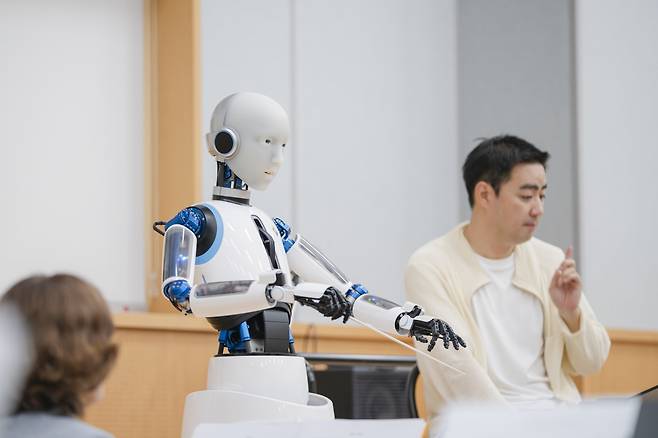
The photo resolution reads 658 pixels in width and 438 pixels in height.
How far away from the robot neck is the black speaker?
1.09 metres

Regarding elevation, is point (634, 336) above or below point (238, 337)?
below

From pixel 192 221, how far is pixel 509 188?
51.1 inches

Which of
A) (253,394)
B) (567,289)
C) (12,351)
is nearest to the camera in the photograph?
(12,351)

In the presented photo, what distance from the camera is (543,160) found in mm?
3684

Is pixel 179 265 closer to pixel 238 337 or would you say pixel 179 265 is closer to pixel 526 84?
pixel 238 337

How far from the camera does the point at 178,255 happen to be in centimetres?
259

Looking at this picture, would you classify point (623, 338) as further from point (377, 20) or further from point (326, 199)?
point (377, 20)

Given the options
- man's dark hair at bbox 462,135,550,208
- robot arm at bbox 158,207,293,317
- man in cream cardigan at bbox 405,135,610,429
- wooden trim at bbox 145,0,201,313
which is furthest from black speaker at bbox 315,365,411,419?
robot arm at bbox 158,207,293,317

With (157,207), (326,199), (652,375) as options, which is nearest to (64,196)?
(157,207)

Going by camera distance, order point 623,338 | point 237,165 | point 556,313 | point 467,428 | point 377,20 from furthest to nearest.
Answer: point 377,20, point 623,338, point 556,313, point 237,165, point 467,428

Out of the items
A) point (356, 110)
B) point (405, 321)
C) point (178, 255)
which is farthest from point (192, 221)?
point (356, 110)

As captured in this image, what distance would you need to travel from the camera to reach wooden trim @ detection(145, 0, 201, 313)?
175 inches

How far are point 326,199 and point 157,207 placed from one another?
0.86 m

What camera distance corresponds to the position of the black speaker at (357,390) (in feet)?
12.5
